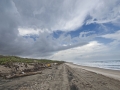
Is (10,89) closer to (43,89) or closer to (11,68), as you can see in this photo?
(43,89)

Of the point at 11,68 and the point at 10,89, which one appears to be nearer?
the point at 10,89

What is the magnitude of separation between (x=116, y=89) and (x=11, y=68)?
14.7m

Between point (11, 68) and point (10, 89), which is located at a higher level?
point (11, 68)

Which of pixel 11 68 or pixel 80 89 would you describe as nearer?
pixel 80 89

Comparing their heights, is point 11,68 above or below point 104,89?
above

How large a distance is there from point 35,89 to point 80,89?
302 centimetres

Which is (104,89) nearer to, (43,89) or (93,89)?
(93,89)

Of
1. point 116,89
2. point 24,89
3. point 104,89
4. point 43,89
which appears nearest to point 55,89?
point 43,89

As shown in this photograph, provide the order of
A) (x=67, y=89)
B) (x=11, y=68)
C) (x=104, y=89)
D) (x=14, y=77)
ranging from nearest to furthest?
(x=67, y=89) < (x=104, y=89) < (x=14, y=77) < (x=11, y=68)

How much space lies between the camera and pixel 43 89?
7.66 m

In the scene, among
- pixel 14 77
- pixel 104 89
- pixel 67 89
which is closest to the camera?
pixel 67 89

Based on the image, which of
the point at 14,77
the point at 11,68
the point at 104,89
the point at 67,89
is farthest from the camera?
the point at 11,68

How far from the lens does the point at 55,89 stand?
7.68m

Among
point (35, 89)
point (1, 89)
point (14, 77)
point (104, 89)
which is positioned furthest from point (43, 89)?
point (14, 77)
